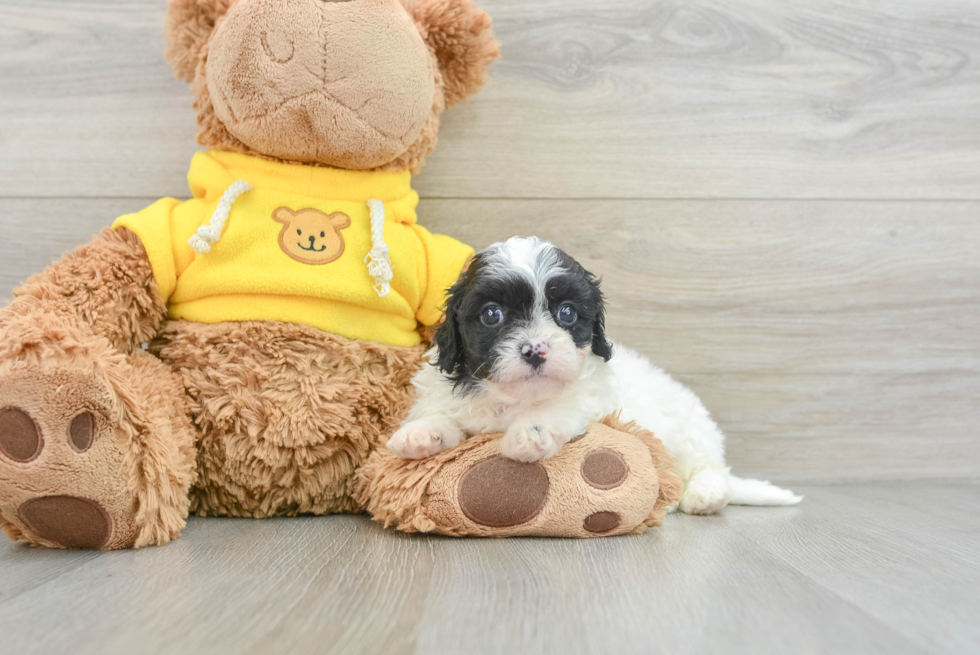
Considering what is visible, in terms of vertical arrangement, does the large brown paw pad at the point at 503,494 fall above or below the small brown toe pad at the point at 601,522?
above

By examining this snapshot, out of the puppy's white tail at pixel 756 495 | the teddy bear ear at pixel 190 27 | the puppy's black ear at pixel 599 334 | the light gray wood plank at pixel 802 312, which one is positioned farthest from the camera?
the light gray wood plank at pixel 802 312

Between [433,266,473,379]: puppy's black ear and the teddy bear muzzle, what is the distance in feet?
1.13

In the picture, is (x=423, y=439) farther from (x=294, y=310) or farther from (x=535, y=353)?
(x=294, y=310)

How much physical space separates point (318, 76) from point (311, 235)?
A: 28 centimetres

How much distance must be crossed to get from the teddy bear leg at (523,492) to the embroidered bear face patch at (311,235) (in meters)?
0.42

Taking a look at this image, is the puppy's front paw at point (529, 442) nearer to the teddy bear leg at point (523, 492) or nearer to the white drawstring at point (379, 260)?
the teddy bear leg at point (523, 492)

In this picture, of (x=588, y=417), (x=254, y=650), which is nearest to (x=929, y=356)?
(x=588, y=417)

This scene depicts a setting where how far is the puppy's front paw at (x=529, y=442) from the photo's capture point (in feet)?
3.52

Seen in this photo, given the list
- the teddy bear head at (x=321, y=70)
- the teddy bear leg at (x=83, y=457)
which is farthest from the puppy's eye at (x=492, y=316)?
the teddy bear leg at (x=83, y=457)

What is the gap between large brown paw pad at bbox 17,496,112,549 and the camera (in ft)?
3.26

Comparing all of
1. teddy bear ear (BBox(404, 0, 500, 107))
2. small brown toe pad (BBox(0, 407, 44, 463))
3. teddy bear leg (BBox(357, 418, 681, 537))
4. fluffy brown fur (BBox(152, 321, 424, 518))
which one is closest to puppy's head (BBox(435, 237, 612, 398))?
teddy bear leg (BBox(357, 418, 681, 537))

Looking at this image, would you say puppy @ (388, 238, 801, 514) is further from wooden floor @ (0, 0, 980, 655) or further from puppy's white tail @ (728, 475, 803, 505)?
wooden floor @ (0, 0, 980, 655)

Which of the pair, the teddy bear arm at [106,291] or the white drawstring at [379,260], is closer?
the teddy bear arm at [106,291]

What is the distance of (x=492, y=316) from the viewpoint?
1096 millimetres
